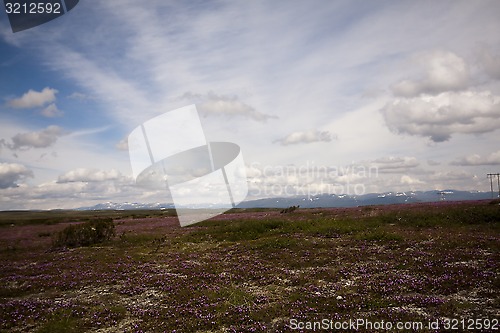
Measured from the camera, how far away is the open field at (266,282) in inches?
471

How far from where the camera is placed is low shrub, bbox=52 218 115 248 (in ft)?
117

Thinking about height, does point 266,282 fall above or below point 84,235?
below

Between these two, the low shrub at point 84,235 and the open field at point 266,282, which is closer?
the open field at point 266,282

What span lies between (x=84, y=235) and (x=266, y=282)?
28862 mm

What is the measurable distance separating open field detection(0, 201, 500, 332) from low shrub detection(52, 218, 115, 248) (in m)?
4.78

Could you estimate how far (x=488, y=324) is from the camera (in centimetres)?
948

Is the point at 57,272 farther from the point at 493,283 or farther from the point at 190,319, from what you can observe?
the point at 493,283

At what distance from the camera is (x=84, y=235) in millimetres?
36312

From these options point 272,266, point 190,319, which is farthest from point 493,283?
point 190,319

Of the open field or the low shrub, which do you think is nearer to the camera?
the open field

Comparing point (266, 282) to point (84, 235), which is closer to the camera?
point (266, 282)

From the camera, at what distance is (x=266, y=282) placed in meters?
16.7

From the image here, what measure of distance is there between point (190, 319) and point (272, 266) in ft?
28.5

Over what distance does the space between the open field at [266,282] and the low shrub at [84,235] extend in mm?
4781
